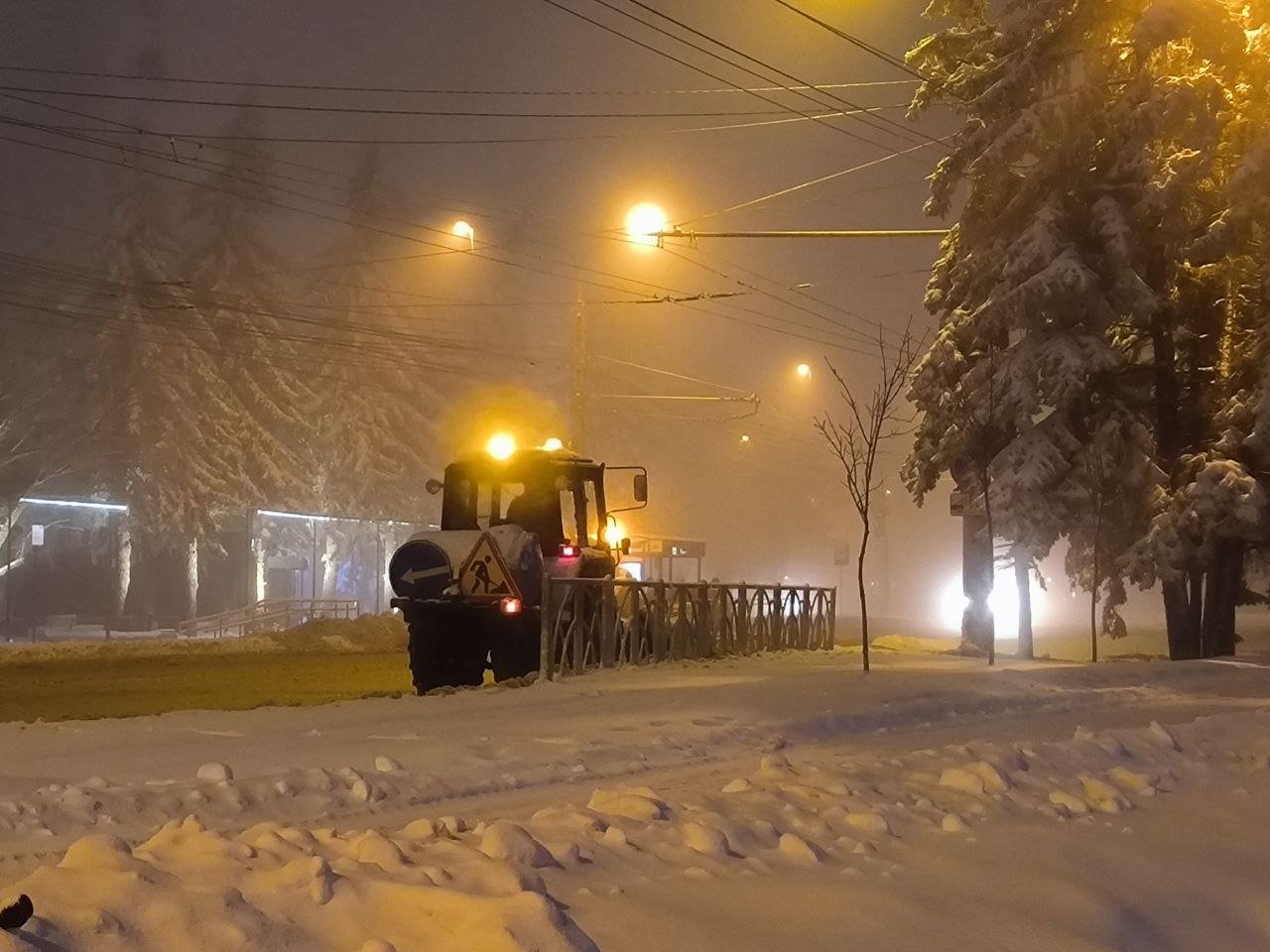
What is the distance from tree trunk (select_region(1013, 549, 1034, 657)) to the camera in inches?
950

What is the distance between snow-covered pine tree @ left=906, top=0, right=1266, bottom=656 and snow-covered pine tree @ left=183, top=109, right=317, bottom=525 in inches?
1173

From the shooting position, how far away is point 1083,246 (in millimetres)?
23500

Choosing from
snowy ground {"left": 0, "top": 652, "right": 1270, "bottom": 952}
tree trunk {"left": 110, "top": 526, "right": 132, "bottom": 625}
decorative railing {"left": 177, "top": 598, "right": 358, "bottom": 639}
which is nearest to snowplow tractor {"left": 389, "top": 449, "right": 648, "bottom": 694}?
snowy ground {"left": 0, "top": 652, "right": 1270, "bottom": 952}

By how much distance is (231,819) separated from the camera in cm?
739

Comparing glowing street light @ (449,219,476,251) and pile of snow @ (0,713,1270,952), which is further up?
glowing street light @ (449,219,476,251)

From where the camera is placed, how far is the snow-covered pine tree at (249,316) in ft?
156

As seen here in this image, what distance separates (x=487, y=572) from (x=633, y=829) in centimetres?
971

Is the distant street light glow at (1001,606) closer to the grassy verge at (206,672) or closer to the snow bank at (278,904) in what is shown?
the grassy verge at (206,672)

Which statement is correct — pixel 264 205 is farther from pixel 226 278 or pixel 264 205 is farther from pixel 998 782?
pixel 998 782

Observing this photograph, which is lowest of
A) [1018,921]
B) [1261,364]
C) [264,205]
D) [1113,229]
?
[1018,921]

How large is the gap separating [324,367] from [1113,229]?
37.2 meters

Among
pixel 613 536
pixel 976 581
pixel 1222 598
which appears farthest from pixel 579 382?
pixel 1222 598

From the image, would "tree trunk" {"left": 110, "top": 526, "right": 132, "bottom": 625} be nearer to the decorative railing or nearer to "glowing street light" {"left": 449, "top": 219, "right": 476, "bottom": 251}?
the decorative railing

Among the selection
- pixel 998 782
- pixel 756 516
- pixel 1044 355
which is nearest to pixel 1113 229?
pixel 1044 355
